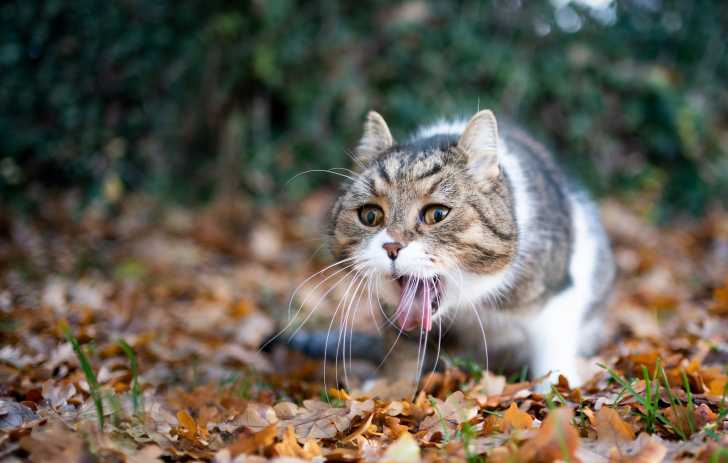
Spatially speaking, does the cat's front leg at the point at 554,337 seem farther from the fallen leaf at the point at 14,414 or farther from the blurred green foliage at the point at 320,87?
the blurred green foliage at the point at 320,87

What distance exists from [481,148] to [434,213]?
373 mm

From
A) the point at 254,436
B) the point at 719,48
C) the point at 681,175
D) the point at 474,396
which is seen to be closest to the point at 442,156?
the point at 474,396

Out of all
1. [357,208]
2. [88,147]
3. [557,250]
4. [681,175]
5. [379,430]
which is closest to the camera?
[379,430]

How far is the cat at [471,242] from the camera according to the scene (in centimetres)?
240

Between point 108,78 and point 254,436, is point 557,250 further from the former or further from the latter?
point 108,78

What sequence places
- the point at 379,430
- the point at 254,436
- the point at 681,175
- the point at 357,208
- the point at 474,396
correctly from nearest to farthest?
the point at 254,436 → the point at 379,430 → the point at 474,396 → the point at 357,208 → the point at 681,175

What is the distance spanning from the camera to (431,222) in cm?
244

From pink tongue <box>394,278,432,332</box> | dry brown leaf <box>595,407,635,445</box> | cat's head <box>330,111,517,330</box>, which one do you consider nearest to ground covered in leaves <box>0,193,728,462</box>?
dry brown leaf <box>595,407,635,445</box>

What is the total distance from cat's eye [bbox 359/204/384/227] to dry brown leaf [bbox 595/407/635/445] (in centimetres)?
107

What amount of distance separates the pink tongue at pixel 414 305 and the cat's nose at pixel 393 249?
145 millimetres

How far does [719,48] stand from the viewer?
6.34m

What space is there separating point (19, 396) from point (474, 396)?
5.74 feet

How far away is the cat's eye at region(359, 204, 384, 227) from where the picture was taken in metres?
2.49

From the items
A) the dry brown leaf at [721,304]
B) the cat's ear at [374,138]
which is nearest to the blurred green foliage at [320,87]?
the dry brown leaf at [721,304]
